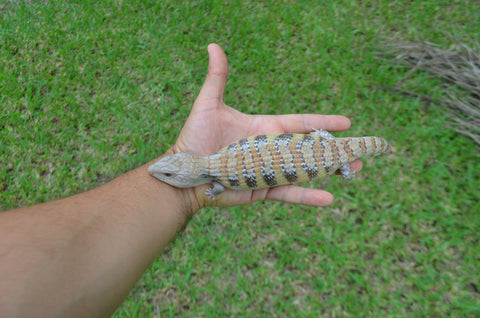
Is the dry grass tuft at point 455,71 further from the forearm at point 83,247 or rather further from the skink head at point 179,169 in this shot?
the forearm at point 83,247

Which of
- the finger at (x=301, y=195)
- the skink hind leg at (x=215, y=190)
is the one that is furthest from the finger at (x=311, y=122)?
the skink hind leg at (x=215, y=190)

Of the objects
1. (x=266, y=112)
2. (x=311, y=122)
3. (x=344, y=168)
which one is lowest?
(x=344, y=168)

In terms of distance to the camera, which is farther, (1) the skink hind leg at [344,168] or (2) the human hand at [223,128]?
(1) the skink hind leg at [344,168]

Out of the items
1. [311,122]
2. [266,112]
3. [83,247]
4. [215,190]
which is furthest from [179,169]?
[266,112]

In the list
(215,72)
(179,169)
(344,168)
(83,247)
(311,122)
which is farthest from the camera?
(311,122)

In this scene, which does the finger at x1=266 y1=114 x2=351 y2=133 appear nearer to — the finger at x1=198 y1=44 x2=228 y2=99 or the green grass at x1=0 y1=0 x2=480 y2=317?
the green grass at x1=0 y1=0 x2=480 y2=317

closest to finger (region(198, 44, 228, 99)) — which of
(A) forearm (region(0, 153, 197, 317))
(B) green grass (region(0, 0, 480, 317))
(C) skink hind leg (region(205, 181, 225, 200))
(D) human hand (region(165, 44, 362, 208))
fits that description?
(D) human hand (region(165, 44, 362, 208))

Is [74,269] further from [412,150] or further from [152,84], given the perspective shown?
[412,150]

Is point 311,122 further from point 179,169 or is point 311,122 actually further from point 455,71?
point 455,71
